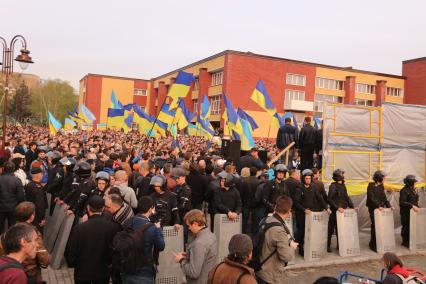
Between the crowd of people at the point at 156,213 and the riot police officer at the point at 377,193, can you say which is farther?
the riot police officer at the point at 377,193

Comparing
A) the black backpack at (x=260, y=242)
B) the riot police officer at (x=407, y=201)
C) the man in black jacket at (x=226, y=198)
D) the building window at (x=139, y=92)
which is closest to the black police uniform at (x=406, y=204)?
the riot police officer at (x=407, y=201)

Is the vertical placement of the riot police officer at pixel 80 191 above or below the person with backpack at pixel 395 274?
above

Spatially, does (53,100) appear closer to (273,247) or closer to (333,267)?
(333,267)

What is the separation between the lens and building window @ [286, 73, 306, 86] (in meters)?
50.4

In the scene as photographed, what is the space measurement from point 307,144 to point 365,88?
157ft

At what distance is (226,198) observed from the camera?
25.9 feet

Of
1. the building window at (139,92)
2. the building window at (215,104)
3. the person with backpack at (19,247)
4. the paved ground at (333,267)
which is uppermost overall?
the building window at (139,92)

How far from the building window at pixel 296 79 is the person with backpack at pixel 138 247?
4736 cm

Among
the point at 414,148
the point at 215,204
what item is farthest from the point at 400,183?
the point at 215,204

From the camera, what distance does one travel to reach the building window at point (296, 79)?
50.4 meters

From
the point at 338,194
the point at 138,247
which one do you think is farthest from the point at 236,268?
the point at 338,194

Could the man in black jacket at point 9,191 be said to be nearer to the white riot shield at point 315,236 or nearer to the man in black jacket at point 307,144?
the white riot shield at point 315,236

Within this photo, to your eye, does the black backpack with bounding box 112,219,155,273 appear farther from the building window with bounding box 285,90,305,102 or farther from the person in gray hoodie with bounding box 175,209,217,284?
the building window with bounding box 285,90,305,102

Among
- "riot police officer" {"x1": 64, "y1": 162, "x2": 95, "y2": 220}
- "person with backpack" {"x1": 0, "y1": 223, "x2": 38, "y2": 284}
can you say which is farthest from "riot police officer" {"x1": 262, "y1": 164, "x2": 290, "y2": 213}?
"person with backpack" {"x1": 0, "y1": 223, "x2": 38, "y2": 284}
